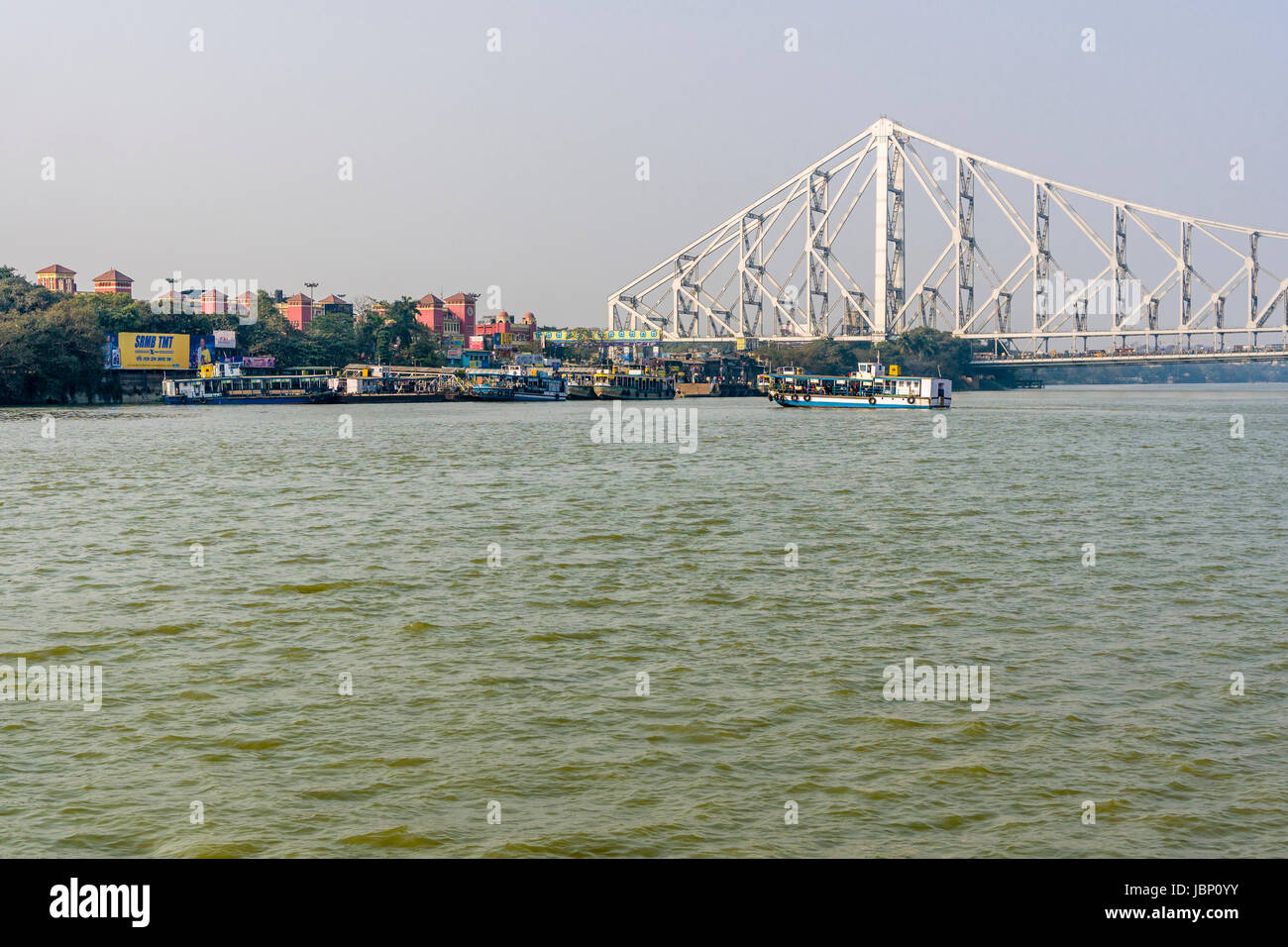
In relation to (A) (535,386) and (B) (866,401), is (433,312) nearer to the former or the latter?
(A) (535,386)

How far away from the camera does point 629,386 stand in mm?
114188

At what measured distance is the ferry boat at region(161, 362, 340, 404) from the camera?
89.1 m

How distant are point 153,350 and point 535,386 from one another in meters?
32.6

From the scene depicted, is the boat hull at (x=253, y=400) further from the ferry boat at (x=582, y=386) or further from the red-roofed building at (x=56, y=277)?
the red-roofed building at (x=56, y=277)

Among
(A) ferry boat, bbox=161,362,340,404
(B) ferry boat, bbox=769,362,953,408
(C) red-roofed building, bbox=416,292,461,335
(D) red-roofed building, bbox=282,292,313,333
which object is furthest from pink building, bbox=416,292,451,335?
(B) ferry boat, bbox=769,362,953,408

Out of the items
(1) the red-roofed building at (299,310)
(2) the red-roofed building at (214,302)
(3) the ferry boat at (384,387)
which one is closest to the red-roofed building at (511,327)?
(1) the red-roofed building at (299,310)

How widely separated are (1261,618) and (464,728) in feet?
27.8

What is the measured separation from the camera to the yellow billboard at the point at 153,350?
87.5 m

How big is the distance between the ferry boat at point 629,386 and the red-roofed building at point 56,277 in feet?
231

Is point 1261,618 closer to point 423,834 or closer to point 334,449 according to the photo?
point 423,834

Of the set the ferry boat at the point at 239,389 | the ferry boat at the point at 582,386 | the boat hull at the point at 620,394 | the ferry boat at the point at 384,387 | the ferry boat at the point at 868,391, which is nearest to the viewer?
the ferry boat at the point at 868,391

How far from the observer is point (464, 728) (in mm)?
8469
